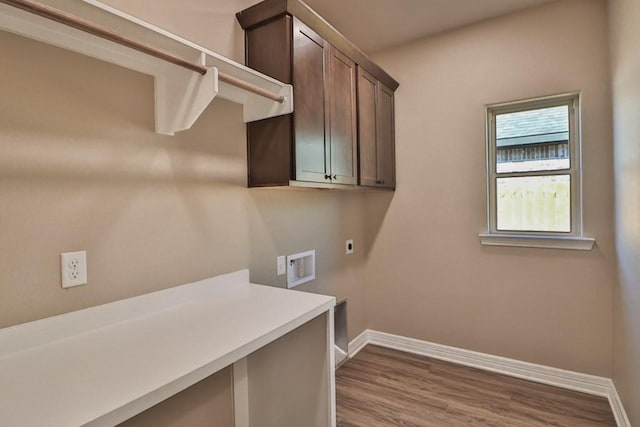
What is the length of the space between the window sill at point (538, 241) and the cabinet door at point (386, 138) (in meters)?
0.86

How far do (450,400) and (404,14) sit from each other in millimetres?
2706

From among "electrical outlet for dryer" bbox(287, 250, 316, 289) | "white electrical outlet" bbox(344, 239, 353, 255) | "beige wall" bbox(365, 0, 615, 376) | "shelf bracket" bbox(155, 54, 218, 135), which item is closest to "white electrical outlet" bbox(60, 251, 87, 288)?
"shelf bracket" bbox(155, 54, 218, 135)

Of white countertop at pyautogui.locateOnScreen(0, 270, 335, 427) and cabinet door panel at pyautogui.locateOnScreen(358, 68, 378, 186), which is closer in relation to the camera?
white countertop at pyautogui.locateOnScreen(0, 270, 335, 427)

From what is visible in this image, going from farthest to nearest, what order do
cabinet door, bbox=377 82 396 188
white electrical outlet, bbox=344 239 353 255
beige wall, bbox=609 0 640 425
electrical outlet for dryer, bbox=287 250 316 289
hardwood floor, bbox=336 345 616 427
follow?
white electrical outlet, bbox=344 239 353 255, cabinet door, bbox=377 82 396 188, electrical outlet for dryer, bbox=287 250 316 289, hardwood floor, bbox=336 345 616 427, beige wall, bbox=609 0 640 425

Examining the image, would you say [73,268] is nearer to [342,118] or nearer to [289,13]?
[289,13]

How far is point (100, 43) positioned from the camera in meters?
1.07

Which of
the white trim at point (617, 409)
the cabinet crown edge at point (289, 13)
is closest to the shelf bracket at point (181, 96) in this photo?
the cabinet crown edge at point (289, 13)

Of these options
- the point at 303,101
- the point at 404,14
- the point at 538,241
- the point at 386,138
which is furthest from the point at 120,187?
the point at 538,241

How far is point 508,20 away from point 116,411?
3.11 m

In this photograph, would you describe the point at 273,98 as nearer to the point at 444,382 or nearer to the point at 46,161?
Answer: the point at 46,161

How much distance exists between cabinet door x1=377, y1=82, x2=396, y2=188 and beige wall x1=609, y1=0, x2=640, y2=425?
1.43m

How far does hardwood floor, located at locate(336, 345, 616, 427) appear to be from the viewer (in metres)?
1.97

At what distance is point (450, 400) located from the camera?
2164mm

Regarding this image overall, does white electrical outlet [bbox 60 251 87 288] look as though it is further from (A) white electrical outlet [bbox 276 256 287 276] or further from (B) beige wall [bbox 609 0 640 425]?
(B) beige wall [bbox 609 0 640 425]
